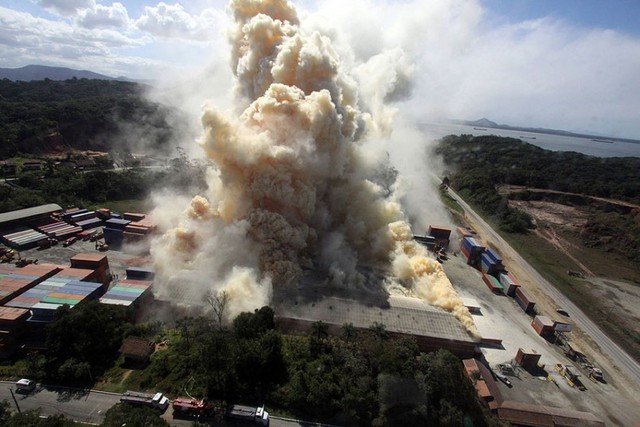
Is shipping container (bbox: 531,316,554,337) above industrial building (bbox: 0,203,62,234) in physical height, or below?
below

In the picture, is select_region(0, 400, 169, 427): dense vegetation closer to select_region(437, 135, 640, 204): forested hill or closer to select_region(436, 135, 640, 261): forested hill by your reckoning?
select_region(436, 135, 640, 261): forested hill

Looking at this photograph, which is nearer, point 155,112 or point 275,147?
point 275,147

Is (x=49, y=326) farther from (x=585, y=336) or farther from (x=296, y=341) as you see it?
(x=585, y=336)

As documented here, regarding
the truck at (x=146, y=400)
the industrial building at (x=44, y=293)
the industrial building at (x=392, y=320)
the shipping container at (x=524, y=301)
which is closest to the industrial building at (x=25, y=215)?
the industrial building at (x=44, y=293)

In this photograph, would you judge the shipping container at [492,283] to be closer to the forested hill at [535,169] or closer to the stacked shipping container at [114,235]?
the forested hill at [535,169]

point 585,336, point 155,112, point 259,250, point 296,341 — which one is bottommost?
point 585,336

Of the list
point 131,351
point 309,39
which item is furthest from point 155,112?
point 131,351

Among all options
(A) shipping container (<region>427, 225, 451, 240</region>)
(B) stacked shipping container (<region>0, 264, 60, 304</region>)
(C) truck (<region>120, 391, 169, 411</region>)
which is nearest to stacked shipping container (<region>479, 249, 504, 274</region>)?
(A) shipping container (<region>427, 225, 451, 240</region>)
